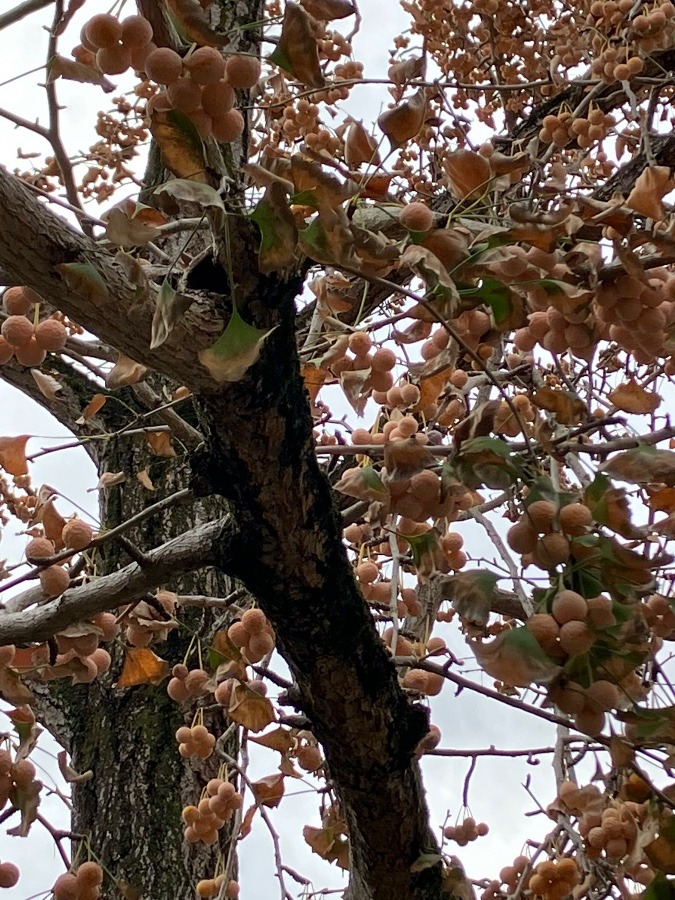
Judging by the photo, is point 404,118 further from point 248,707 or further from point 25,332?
point 248,707

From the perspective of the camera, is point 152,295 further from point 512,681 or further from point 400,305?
point 400,305

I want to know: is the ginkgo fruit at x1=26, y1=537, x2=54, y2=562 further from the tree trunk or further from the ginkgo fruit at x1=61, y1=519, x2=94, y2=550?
the tree trunk

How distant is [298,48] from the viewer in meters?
0.65

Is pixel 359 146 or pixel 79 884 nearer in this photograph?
pixel 359 146

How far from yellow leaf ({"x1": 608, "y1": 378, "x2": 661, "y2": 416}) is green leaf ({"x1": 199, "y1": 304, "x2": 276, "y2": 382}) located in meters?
0.46

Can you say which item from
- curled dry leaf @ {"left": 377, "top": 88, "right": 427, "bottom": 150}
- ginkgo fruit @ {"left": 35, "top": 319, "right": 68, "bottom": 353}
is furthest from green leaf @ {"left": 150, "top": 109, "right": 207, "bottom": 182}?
ginkgo fruit @ {"left": 35, "top": 319, "right": 68, "bottom": 353}

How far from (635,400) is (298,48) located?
0.51 m

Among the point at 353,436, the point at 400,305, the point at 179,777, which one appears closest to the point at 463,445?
the point at 353,436

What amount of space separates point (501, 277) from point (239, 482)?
38 centimetres

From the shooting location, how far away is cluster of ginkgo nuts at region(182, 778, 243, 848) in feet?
4.22

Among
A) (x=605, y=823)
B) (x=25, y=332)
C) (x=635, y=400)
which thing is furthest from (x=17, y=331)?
(x=605, y=823)

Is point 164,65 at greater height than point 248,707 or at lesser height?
greater

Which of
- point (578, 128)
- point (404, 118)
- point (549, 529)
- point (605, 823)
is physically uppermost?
point (578, 128)

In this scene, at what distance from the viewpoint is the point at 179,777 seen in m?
1.61
